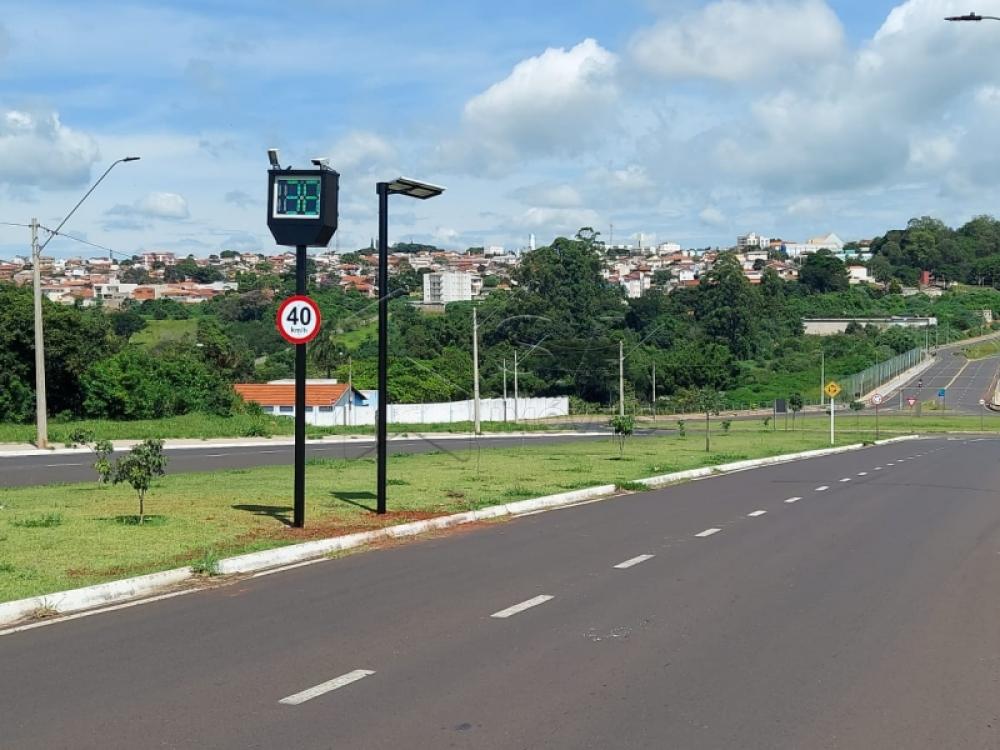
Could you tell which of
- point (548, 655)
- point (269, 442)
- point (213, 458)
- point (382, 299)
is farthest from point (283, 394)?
point (548, 655)

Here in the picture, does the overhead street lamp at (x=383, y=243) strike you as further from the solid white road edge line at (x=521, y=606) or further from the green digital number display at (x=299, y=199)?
the solid white road edge line at (x=521, y=606)

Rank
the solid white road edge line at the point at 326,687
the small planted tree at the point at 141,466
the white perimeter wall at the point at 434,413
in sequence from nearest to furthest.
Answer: the solid white road edge line at the point at 326,687
the small planted tree at the point at 141,466
the white perimeter wall at the point at 434,413

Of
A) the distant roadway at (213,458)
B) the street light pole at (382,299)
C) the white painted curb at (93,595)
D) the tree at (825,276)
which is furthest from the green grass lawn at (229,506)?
the tree at (825,276)

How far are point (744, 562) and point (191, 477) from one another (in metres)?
14.1

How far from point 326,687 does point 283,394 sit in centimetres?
7160

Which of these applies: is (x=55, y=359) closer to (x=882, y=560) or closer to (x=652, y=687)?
(x=882, y=560)

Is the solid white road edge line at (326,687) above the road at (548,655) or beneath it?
above

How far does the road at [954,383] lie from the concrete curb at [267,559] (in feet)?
294

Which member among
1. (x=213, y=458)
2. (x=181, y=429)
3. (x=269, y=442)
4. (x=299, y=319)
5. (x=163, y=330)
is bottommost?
(x=269, y=442)

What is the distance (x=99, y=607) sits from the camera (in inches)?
396

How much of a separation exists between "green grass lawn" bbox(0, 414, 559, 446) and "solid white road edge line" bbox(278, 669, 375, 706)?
33.5 meters

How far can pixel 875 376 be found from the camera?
120 meters

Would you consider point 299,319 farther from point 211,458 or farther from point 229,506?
point 211,458

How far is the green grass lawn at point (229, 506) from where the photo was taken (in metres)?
12.0
